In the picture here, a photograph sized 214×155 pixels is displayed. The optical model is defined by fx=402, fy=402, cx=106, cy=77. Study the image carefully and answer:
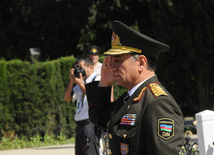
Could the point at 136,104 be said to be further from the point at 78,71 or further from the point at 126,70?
the point at 78,71

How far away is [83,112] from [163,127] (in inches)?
120

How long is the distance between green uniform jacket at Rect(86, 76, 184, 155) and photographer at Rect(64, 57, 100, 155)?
7.84ft

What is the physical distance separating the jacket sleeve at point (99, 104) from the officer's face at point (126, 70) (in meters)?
0.24

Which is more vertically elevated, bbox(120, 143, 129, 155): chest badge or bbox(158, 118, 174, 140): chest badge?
bbox(158, 118, 174, 140): chest badge

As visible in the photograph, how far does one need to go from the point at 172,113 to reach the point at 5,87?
9884 mm

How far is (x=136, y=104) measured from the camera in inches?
97.8

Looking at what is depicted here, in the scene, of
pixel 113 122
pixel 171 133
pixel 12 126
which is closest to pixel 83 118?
pixel 113 122

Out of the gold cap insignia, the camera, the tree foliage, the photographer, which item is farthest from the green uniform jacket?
the tree foliage

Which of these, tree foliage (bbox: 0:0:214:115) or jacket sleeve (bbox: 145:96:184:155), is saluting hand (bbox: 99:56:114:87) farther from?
tree foliage (bbox: 0:0:214:115)

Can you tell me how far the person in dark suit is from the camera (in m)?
2.26

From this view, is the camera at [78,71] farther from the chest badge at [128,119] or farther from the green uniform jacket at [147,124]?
the chest badge at [128,119]

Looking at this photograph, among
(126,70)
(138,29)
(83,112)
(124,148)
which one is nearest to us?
(124,148)

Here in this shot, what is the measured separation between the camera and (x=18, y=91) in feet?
38.5

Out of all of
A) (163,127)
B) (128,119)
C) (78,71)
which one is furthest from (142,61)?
(78,71)
